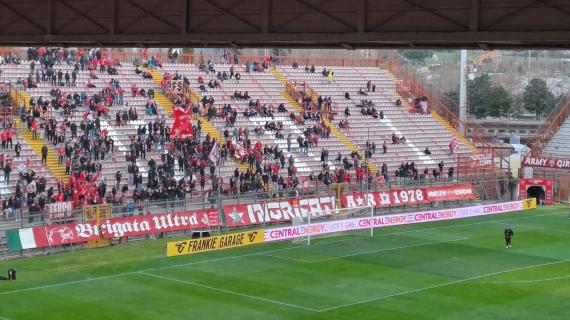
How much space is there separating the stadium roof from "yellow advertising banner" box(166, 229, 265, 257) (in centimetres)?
1589

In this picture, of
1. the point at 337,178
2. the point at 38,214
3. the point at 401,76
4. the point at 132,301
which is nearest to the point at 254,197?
the point at 337,178

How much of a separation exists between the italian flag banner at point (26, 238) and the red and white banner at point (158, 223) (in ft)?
9.83

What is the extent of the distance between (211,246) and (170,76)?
21.8 meters

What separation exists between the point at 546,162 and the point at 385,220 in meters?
24.2

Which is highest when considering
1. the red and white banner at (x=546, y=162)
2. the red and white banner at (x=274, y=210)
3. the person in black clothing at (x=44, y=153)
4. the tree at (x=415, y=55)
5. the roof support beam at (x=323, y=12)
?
the tree at (x=415, y=55)

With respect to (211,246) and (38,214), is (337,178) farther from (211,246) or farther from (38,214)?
(38,214)

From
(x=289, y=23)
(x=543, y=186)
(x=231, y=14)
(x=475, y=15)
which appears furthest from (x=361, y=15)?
(x=543, y=186)

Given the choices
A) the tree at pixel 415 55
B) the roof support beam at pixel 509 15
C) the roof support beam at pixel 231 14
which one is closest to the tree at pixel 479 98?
the tree at pixel 415 55

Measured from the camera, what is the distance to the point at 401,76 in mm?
79188

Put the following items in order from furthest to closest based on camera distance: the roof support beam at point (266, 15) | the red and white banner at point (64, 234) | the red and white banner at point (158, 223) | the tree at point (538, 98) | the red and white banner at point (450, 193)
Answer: the tree at point (538, 98) < the red and white banner at point (450, 193) < the red and white banner at point (158, 223) < the red and white banner at point (64, 234) < the roof support beam at point (266, 15)

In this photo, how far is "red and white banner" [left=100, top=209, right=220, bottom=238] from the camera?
152ft

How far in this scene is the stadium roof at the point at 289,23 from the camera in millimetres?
20734

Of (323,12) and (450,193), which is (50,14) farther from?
(450,193)

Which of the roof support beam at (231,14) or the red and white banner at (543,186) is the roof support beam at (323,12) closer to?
the roof support beam at (231,14)
